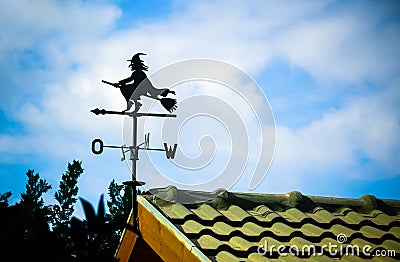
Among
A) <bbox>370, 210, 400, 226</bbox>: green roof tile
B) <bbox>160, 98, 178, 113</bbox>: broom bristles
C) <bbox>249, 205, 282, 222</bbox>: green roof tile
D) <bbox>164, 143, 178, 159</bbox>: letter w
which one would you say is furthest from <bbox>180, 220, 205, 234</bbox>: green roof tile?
<bbox>370, 210, 400, 226</bbox>: green roof tile

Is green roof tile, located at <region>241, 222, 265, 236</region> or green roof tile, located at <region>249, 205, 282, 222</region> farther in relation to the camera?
green roof tile, located at <region>249, 205, 282, 222</region>

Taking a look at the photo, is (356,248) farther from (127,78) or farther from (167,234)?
(127,78)

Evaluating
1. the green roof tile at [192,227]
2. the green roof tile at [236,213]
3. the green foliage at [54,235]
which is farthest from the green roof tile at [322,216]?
the green foliage at [54,235]

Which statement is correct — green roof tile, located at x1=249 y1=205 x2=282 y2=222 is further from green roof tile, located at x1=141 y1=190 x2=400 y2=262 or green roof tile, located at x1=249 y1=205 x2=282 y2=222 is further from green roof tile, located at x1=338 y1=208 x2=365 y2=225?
green roof tile, located at x1=338 y1=208 x2=365 y2=225

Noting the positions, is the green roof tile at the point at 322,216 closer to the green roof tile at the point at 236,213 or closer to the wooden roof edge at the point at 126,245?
the green roof tile at the point at 236,213

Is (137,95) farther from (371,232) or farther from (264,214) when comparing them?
(371,232)

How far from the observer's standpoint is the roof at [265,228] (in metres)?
Answer: 2.51

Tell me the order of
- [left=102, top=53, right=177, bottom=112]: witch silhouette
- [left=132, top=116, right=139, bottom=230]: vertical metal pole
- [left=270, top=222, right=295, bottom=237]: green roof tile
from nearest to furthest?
[left=270, top=222, right=295, bottom=237]: green roof tile < [left=132, top=116, right=139, bottom=230]: vertical metal pole < [left=102, top=53, right=177, bottom=112]: witch silhouette

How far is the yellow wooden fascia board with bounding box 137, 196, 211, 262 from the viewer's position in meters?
2.41

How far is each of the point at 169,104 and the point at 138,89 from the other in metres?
0.22

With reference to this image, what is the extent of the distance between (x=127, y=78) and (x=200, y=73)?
2.05ft

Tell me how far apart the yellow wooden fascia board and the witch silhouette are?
628 millimetres

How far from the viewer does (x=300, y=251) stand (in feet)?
8.54

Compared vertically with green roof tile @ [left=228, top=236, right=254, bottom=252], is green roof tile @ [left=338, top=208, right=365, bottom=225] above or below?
above
